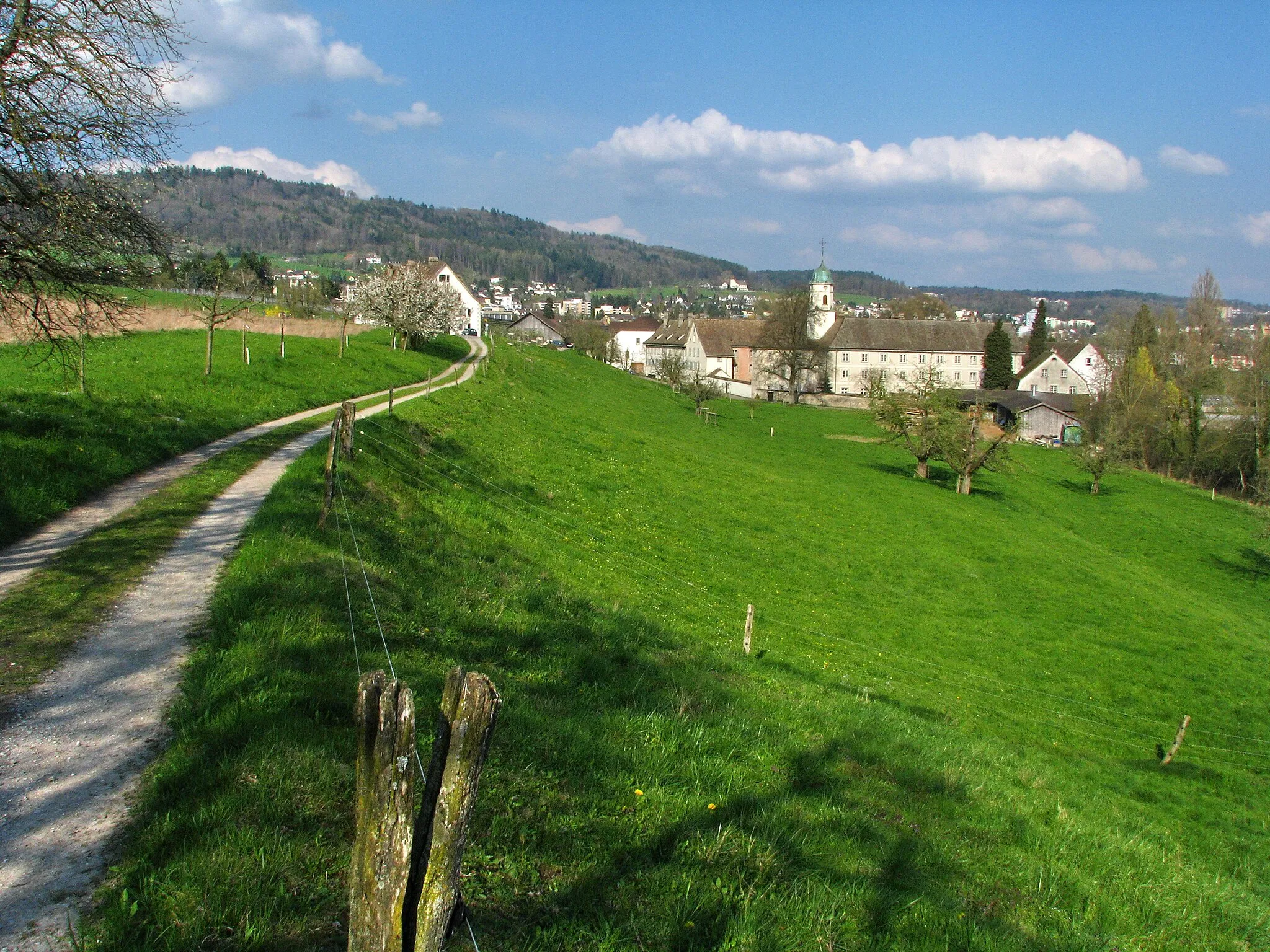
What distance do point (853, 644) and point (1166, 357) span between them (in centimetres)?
7917

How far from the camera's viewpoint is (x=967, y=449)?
46.3m

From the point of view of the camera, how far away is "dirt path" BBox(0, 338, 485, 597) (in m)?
8.75

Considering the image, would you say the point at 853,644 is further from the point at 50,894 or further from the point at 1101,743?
the point at 50,894

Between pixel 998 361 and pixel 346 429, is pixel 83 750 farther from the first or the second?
pixel 998 361

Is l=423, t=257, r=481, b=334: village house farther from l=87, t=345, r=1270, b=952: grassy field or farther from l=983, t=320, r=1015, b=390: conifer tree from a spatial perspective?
l=87, t=345, r=1270, b=952: grassy field

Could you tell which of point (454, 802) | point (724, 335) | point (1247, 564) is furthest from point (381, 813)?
point (724, 335)

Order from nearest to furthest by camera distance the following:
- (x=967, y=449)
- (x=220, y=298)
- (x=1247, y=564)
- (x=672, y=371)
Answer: (x=220, y=298) → (x=1247, y=564) → (x=967, y=449) → (x=672, y=371)

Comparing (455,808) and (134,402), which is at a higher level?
(134,402)

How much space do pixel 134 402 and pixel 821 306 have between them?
109358mm

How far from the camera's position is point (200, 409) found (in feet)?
62.8

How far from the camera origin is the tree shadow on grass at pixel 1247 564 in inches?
1489

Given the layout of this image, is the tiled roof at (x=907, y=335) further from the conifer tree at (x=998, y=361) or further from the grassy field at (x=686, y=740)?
the grassy field at (x=686, y=740)

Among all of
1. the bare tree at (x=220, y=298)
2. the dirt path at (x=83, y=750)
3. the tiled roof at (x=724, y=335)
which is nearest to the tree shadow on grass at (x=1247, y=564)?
the bare tree at (x=220, y=298)

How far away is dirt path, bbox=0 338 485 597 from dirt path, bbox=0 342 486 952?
1493mm
